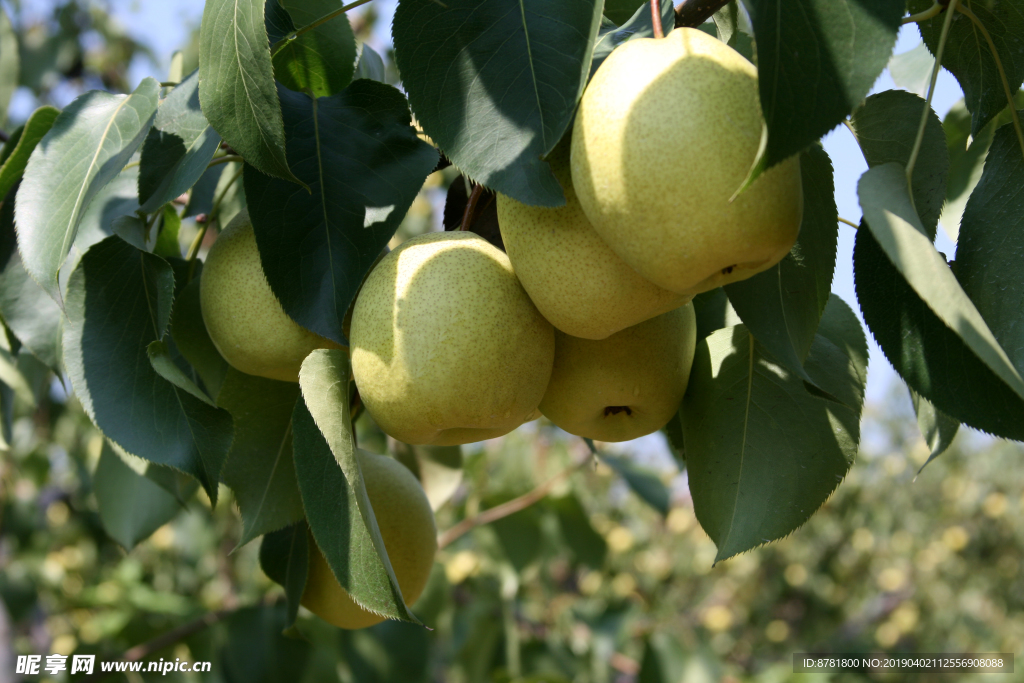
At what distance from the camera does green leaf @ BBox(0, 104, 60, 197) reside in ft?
3.11

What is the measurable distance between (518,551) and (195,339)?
1.21m

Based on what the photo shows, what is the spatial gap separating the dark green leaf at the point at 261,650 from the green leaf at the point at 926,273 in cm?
145

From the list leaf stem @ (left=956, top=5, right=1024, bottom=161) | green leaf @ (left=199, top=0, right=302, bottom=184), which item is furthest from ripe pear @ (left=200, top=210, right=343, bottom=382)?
leaf stem @ (left=956, top=5, right=1024, bottom=161)

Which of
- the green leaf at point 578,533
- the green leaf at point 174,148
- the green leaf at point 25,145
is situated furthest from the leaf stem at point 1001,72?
the green leaf at point 578,533

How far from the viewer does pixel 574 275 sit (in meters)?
0.65

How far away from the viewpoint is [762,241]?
56cm

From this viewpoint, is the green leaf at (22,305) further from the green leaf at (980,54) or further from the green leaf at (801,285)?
the green leaf at (980,54)

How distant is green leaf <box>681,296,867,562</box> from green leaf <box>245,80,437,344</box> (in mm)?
397

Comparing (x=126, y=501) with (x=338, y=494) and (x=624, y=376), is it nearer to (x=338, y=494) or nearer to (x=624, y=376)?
(x=338, y=494)

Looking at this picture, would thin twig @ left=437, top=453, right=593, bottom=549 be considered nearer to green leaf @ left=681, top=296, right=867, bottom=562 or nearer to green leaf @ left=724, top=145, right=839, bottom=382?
green leaf @ left=681, top=296, right=867, bottom=562

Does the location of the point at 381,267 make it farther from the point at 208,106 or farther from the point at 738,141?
the point at 738,141

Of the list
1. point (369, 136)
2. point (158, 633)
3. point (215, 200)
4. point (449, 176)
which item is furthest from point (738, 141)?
point (158, 633)

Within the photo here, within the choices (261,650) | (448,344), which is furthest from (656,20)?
(261,650)

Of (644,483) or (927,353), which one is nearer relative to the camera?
(927,353)
